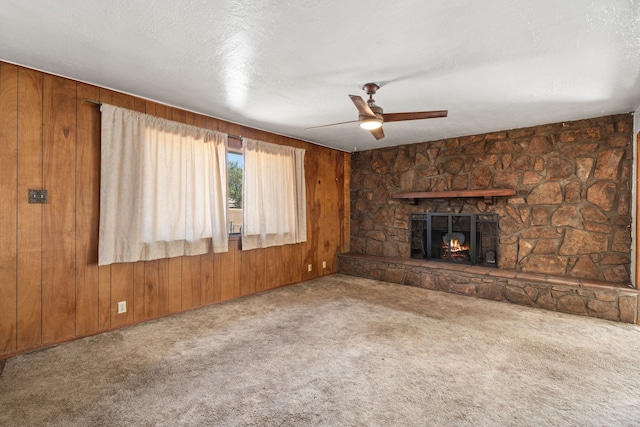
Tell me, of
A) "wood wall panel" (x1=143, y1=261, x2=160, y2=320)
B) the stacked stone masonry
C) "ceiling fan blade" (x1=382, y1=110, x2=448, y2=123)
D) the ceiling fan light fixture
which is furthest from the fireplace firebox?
"wood wall panel" (x1=143, y1=261, x2=160, y2=320)

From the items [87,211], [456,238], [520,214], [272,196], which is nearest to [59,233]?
[87,211]

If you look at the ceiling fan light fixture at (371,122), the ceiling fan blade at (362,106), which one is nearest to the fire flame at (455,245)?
the ceiling fan light fixture at (371,122)

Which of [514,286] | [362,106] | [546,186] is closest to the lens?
[362,106]

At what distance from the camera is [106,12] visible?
1.91 m

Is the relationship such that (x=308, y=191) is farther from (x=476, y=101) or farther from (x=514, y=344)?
(x=514, y=344)

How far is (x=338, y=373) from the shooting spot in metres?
2.38

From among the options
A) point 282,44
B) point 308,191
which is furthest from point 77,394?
point 308,191

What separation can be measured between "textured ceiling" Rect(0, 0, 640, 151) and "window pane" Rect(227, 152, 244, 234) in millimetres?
872

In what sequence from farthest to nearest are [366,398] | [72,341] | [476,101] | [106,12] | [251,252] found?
[251,252]
[476,101]
[72,341]
[366,398]
[106,12]

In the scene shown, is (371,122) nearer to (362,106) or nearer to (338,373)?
(362,106)

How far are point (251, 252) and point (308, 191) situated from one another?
5.02ft

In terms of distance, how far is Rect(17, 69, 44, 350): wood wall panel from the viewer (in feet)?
8.70

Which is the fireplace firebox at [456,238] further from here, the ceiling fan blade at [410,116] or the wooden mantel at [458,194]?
the ceiling fan blade at [410,116]

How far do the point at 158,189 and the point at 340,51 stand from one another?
7.87 ft
